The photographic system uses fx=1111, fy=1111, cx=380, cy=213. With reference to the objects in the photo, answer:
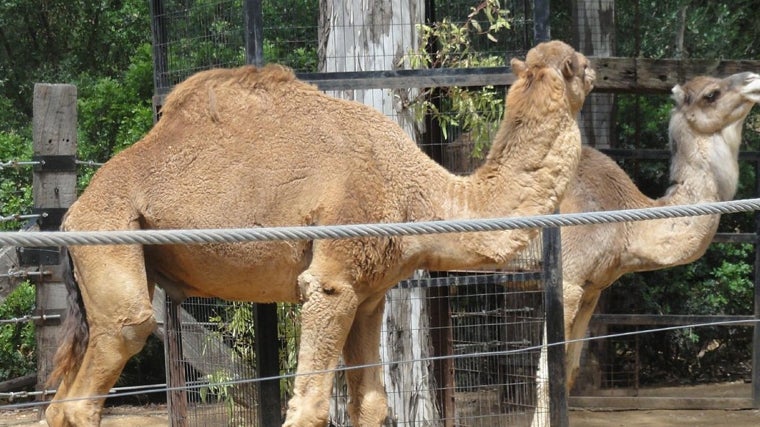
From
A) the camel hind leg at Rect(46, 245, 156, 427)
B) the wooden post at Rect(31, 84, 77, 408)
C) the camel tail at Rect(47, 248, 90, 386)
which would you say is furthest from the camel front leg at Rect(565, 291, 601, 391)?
the wooden post at Rect(31, 84, 77, 408)

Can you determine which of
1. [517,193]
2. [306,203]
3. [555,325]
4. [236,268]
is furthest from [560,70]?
[555,325]

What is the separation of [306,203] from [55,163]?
12.6ft

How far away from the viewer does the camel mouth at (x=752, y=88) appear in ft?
27.0

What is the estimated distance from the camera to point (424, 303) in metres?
7.51

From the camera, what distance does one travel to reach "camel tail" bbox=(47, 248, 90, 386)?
5.89 meters

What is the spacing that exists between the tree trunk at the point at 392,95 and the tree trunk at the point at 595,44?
134 inches

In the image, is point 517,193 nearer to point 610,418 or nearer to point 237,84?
point 237,84

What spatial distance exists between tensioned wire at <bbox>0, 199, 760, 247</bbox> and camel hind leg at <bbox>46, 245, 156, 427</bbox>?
156 centimetres

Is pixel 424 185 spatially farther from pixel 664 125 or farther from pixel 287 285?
pixel 664 125

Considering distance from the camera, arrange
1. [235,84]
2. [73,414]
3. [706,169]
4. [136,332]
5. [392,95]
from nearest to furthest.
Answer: [73,414], [136,332], [235,84], [392,95], [706,169]

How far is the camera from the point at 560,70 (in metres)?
5.63

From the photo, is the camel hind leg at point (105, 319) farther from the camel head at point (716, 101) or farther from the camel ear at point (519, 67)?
the camel head at point (716, 101)

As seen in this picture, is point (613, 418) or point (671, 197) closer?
point (671, 197)

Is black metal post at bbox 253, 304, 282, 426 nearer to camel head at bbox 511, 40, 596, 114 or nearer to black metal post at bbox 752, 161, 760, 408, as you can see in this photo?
camel head at bbox 511, 40, 596, 114
